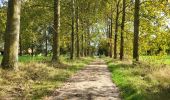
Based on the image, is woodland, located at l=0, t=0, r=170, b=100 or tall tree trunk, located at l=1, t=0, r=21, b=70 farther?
tall tree trunk, located at l=1, t=0, r=21, b=70

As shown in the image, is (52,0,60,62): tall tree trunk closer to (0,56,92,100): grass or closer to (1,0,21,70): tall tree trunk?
(0,56,92,100): grass

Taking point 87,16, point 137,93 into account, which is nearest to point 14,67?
point 137,93

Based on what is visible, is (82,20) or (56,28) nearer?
(56,28)

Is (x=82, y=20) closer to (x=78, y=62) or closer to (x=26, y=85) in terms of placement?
(x=78, y=62)

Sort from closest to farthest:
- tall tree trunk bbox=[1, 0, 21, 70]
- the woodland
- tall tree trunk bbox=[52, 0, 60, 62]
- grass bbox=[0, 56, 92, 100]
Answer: grass bbox=[0, 56, 92, 100] → the woodland → tall tree trunk bbox=[1, 0, 21, 70] → tall tree trunk bbox=[52, 0, 60, 62]

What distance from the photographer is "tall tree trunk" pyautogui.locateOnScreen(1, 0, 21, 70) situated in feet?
59.9

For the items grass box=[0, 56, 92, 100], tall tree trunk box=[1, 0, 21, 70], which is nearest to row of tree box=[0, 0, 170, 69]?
tall tree trunk box=[1, 0, 21, 70]

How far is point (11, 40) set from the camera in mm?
18312

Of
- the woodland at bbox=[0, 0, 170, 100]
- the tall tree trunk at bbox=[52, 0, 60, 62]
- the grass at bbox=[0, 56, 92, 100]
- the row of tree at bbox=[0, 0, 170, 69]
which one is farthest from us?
the tall tree trunk at bbox=[52, 0, 60, 62]

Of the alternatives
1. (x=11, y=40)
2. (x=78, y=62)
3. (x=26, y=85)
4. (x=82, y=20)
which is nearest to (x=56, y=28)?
(x=78, y=62)

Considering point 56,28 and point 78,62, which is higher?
point 56,28

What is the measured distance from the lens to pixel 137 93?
46.1 feet

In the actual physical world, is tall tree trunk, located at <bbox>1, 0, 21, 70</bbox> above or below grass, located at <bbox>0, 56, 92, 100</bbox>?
above

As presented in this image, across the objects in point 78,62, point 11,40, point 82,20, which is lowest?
point 78,62
